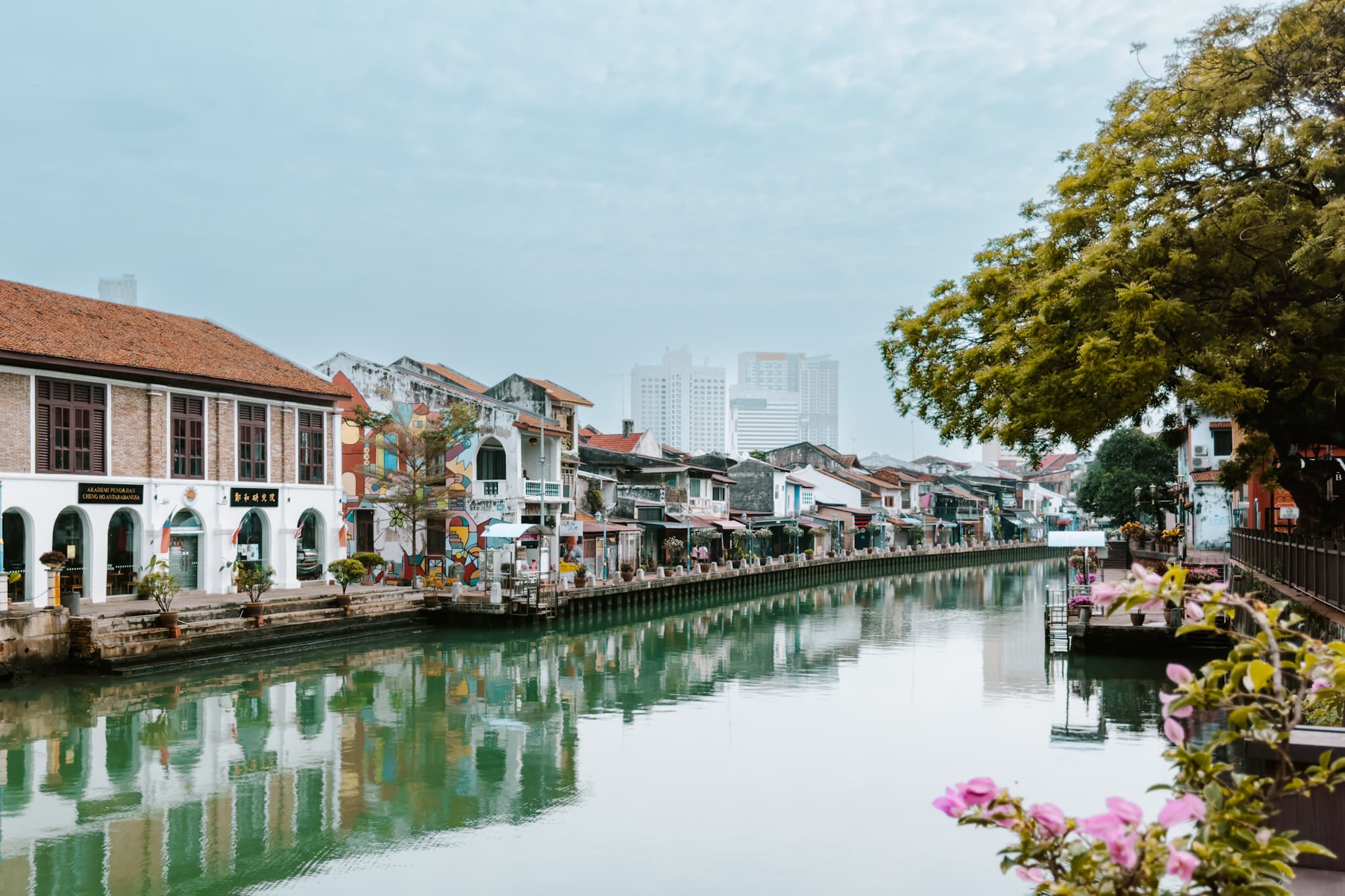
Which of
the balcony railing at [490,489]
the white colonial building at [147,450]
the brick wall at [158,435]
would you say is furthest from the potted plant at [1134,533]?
→ the brick wall at [158,435]

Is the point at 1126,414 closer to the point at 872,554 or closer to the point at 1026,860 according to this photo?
the point at 1026,860

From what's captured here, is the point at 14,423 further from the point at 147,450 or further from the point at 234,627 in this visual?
the point at 234,627

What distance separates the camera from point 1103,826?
10.8 feet

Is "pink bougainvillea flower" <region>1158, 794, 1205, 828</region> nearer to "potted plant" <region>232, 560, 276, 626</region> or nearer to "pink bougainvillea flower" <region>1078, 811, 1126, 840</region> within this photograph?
"pink bougainvillea flower" <region>1078, 811, 1126, 840</region>

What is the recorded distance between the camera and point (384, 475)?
3506 centimetres

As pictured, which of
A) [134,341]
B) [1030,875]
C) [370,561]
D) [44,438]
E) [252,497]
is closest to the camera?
[1030,875]

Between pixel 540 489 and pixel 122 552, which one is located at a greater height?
pixel 540 489

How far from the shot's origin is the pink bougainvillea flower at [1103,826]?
10.8 feet

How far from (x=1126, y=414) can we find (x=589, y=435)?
41.8 meters

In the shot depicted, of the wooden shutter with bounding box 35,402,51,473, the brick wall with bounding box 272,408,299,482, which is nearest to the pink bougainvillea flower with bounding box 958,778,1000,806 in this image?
the wooden shutter with bounding box 35,402,51,473

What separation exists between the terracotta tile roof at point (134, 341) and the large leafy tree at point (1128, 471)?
43531 millimetres

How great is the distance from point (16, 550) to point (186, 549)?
410 cm

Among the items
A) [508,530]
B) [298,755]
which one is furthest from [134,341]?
[298,755]

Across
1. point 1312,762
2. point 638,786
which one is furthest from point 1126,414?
point 1312,762
